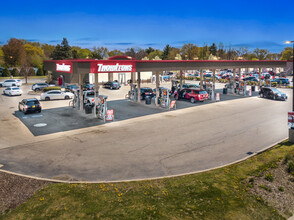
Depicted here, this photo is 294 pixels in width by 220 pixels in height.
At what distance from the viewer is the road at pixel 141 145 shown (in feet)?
42.2

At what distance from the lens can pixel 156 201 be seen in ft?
31.2

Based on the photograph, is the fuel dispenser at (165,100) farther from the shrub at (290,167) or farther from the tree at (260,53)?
the tree at (260,53)

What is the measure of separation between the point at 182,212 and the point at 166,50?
122067 mm

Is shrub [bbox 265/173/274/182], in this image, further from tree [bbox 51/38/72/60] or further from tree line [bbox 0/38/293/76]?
tree [bbox 51/38/72/60]

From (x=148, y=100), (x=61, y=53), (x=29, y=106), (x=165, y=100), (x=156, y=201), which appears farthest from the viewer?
(x=61, y=53)

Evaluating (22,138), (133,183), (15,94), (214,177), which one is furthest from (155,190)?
(15,94)

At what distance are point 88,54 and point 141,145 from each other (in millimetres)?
124202

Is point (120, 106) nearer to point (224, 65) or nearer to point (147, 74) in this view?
point (224, 65)

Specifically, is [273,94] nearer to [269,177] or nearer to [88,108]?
[88,108]

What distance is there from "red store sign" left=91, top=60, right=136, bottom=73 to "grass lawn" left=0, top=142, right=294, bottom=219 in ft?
43.7

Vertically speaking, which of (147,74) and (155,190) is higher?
(147,74)

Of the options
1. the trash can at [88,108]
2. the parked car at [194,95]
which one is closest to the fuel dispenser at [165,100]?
the parked car at [194,95]

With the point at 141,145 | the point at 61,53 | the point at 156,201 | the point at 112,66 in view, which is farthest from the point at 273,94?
the point at 61,53

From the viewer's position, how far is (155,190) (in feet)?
34.1
